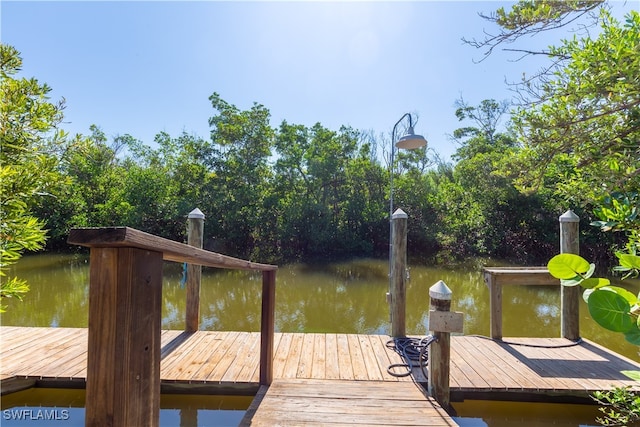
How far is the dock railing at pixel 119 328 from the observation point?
50cm

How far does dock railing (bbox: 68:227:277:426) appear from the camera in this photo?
0.50 meters

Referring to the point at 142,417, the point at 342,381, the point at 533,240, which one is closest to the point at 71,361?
the point at 342,381

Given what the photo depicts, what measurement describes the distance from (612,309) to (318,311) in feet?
16.7

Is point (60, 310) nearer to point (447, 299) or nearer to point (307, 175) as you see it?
point (447, 299)

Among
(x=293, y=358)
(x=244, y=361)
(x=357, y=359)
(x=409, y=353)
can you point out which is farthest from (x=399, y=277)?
(x=244, y=361)

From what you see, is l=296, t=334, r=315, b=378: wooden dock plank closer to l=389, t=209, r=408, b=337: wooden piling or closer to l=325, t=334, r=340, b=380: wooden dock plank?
l=325, t=334, r=340, b=380: wooden dock plank

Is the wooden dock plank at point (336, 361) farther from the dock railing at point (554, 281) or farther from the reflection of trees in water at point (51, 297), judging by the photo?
the reflection of trees in water at point (51, 297)

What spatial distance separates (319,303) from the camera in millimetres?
5949

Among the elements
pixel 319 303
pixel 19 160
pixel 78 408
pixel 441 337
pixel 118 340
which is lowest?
Answer: pixel 319 303

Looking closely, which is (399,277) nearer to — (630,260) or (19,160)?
(630,260)

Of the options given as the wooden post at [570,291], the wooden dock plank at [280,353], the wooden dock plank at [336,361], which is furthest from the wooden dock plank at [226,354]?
the wooden post at [570,291]

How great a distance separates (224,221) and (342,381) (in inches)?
387

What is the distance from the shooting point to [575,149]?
2125mm

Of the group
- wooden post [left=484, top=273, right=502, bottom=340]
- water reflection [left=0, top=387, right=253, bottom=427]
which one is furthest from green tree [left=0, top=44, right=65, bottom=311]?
wooden post [left=484, top=273, right=502, bottom=340]
